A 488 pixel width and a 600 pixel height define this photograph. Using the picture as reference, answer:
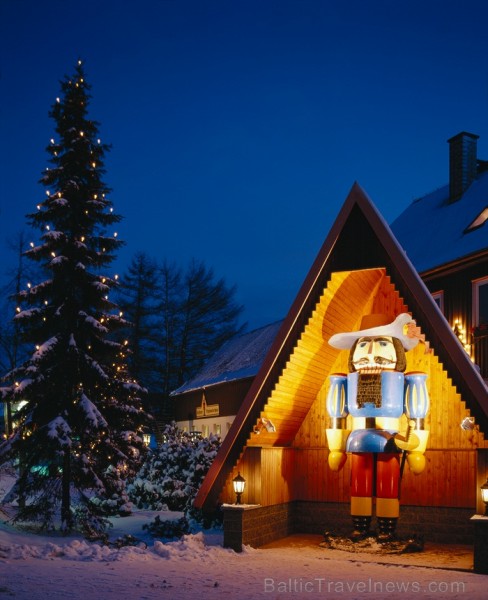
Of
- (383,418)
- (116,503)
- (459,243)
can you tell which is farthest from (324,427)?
(459,243)

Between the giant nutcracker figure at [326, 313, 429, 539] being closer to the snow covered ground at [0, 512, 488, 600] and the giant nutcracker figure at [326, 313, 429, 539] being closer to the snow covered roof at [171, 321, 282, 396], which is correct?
the snow covered ground at [0, 512, 488, 600]

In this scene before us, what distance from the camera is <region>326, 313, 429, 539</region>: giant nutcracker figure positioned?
1206 centimetres

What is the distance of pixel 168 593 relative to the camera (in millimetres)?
8805

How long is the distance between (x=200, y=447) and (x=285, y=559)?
6.82m

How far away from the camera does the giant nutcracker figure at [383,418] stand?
1206cm

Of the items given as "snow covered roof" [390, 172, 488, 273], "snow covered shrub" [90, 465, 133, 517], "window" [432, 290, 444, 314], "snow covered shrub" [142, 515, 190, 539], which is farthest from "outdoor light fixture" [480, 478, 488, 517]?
"snow covered shrub" [90, 465, 133, 517]

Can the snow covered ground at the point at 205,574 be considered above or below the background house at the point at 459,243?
below

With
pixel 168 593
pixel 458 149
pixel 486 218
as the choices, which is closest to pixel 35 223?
pixel 168 593

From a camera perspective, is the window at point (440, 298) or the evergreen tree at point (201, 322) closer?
the window at point (440, 298)

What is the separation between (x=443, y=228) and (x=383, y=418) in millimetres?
9510

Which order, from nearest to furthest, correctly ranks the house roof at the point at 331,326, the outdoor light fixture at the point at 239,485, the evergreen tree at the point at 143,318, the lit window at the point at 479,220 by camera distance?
1. the house roof at the point at 331,326
2. the outdoor light fixture at the point at 239,485
3. the lit window at the point at 479,220
4. the evergreen tree at the point at 143,318

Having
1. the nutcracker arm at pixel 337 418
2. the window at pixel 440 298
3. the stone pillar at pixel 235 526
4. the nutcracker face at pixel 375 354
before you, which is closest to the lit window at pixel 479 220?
the window at pixel 440 298

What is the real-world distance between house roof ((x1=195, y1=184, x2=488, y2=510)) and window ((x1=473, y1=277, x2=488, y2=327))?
4025 millimetres

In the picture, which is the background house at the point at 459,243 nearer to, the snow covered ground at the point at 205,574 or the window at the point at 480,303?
the window at the point at 480,303
